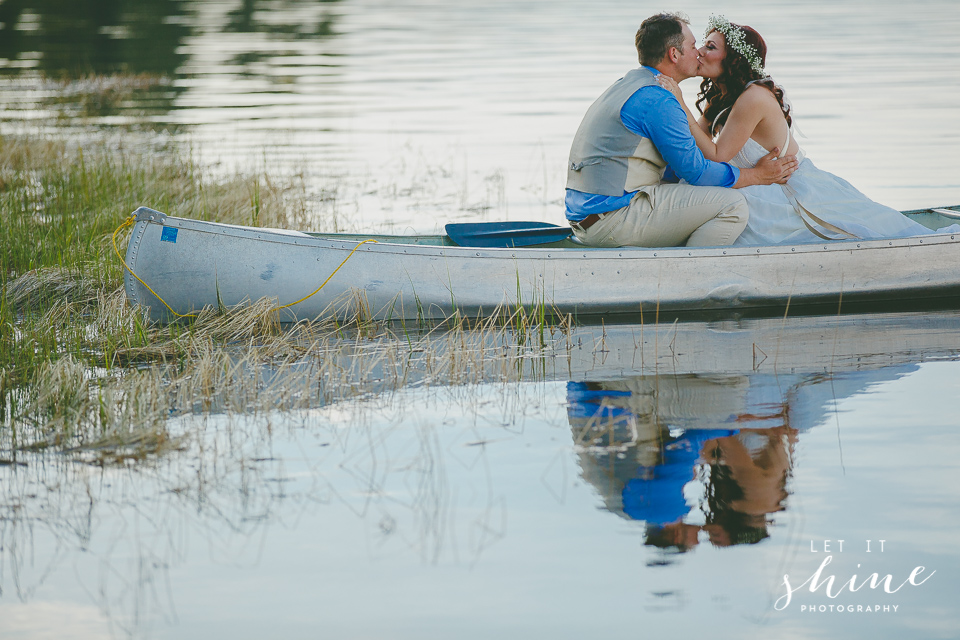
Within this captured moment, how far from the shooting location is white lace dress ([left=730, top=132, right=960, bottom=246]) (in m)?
6.50

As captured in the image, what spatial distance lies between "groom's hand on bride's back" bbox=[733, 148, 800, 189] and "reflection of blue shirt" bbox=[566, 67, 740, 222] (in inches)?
4.8

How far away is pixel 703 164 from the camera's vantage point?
619 cm

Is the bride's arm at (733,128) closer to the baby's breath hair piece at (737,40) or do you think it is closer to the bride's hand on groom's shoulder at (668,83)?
the bride's hand on groom's shoulder at (668,83)

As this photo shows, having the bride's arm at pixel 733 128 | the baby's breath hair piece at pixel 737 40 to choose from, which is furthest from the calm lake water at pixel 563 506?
the baby's breath hair piece at pixel 737 40

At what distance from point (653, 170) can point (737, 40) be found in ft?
2.64

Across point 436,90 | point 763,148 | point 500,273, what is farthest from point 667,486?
point 436,90

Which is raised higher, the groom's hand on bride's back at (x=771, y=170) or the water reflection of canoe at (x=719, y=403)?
the groom's hand on bride's back at (x=771, y=170)

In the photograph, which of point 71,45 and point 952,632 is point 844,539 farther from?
point 71,45

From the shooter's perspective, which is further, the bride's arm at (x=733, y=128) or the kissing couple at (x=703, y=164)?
the bride's arm at (x=733, y=128)

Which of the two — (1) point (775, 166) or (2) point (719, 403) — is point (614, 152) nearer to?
(1) point (775, 166)

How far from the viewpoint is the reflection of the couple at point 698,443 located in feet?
12.5

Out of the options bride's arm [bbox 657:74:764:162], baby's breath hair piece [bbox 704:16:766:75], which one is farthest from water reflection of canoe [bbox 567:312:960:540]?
baby's breath hair piece [bbox 704:16:766:75]

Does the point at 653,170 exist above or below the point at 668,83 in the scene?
below

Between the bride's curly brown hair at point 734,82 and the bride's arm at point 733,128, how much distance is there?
109 millimetres
